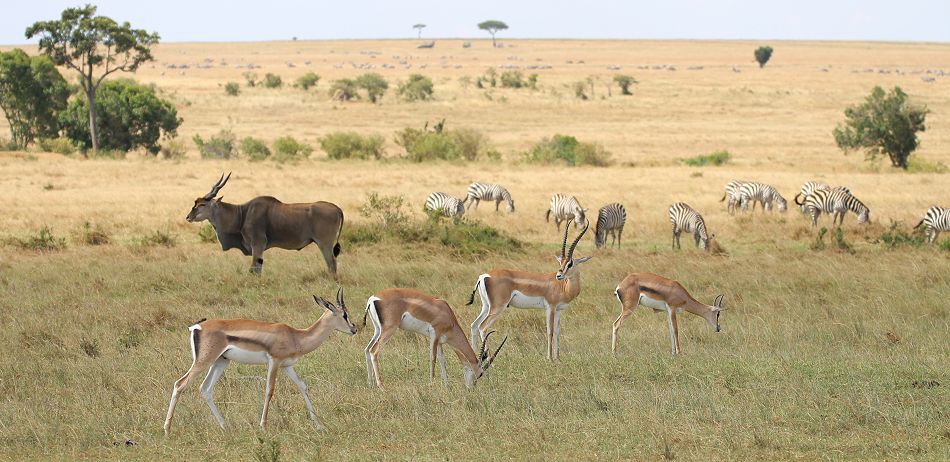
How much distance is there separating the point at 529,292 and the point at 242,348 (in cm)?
311

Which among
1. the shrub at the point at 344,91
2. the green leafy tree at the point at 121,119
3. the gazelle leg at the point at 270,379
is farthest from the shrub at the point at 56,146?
the gazelle leg at the point at 270,379

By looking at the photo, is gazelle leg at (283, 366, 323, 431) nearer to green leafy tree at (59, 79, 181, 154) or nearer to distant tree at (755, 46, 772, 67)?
green leafy tree at (59, 79, 181, 154)

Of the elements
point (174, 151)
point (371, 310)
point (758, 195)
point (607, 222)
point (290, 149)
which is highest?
point (371, 310)

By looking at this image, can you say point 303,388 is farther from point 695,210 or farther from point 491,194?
point 695,210

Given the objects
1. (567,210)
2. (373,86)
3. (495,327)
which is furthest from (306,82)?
(495,327)

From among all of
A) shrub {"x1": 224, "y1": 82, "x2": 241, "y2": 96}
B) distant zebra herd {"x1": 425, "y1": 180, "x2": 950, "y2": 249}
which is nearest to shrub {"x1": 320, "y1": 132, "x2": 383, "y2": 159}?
distant zebra herd {"x1": 425, "y1": 180, "x2": 950, "y2": 249}

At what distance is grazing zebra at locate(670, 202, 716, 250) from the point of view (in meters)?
18.4

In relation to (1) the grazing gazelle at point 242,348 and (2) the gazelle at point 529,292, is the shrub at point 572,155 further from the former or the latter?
(1) the grazing gazelle at point 242,348

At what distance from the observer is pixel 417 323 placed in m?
8.53

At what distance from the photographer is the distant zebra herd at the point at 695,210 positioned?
18.7 m

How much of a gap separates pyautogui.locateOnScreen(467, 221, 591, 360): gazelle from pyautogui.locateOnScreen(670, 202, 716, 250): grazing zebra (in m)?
8.85

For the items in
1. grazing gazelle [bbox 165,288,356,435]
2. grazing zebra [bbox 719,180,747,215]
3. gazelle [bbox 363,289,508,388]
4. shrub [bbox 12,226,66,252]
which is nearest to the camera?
grazing gazelle [bbox 165,288,356,435]

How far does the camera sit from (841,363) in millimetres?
9109

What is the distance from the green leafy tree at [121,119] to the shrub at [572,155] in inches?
531
